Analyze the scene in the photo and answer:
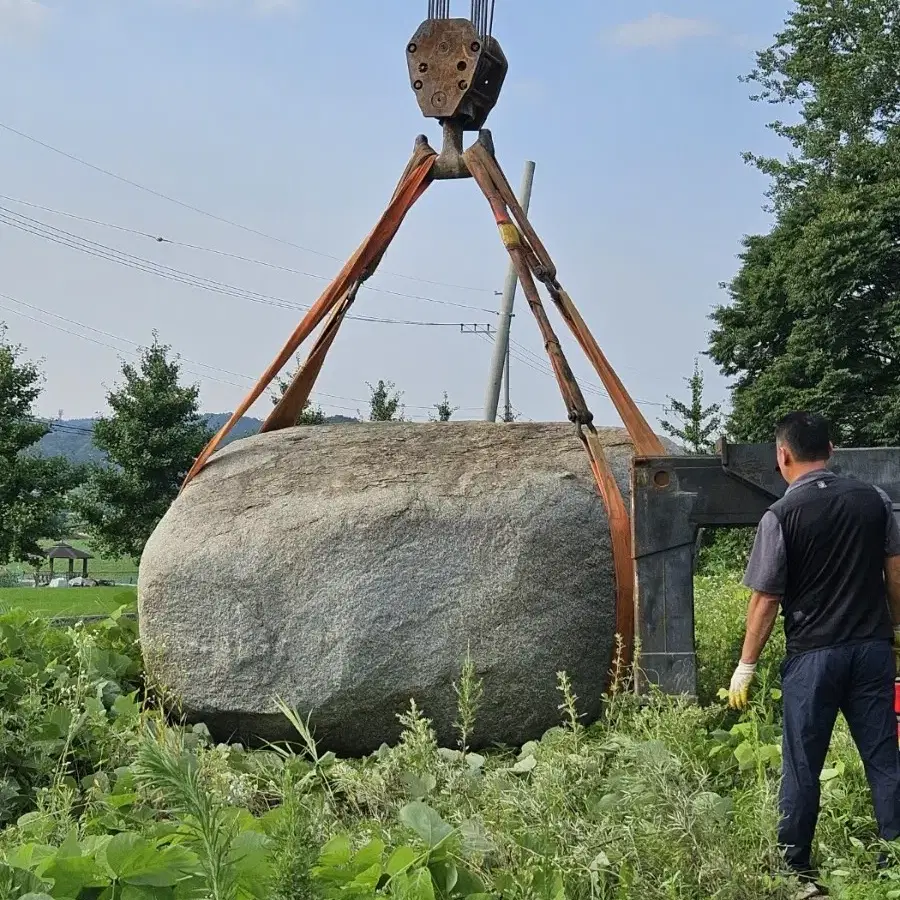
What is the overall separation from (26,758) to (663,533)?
2.66 metres

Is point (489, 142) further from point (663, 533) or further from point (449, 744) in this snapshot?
point (449, 744)

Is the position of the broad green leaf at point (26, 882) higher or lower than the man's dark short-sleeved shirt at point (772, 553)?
lower

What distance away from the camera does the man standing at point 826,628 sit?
3783 mm

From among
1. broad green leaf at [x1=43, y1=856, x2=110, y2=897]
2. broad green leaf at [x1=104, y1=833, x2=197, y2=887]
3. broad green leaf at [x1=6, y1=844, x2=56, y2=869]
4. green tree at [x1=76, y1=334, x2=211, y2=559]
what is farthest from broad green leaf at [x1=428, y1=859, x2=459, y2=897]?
green tree at [x1=76, y1=334, x2=211, y2=559]

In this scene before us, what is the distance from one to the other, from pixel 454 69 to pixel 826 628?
3.15 m

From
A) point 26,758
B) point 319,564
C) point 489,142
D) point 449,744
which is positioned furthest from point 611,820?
point 489,142

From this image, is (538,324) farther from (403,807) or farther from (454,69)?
(403,807)

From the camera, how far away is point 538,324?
5.20 meters

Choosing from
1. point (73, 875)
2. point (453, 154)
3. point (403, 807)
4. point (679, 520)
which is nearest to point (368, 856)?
point (403, 807)

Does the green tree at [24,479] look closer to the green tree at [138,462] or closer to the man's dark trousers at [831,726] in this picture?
the green tree at [138,462]

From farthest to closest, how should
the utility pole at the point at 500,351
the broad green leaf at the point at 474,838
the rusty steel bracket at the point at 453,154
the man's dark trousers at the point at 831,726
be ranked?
the utility pole at the point at 500,351 < the rusty steel bracket at the point at 453,154 < the man's dark trousers at the point at 831,726 < the broad green leaf at the point at 474,838

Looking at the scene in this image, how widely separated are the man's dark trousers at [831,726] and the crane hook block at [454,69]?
304 cm

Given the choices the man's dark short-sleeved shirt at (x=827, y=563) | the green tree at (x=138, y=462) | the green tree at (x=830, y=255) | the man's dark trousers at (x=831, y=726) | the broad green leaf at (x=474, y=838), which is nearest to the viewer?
the broad green leaf at (x=474, y=838)

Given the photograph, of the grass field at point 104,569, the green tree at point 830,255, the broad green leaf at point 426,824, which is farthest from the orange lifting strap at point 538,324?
the grass field at point 104,569
